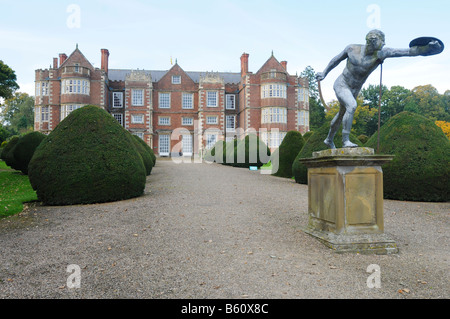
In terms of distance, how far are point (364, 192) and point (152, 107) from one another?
3461 centimetres

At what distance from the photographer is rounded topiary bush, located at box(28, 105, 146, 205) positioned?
786cm

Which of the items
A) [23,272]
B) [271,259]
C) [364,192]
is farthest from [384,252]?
[23,272]

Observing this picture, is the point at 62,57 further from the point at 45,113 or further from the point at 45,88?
the point at 45,113

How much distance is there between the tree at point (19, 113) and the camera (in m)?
56.9

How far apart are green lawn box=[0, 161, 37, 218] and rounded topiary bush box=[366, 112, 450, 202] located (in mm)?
9277

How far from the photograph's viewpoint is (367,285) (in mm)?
3516

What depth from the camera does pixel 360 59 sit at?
193 inches

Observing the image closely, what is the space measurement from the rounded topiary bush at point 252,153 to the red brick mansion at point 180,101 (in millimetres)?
14987

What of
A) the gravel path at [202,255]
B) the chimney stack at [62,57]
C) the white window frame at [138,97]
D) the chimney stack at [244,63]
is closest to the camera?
the gravel path at [202,255]

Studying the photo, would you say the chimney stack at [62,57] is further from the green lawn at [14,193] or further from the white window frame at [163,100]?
the green lawn at [14,193]

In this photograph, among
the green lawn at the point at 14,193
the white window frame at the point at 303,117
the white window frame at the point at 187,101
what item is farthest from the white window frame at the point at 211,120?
the green lawn at the point at 14,193

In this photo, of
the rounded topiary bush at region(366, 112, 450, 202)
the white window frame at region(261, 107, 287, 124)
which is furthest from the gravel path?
the white window frame at region(261, 107, 287, 124)

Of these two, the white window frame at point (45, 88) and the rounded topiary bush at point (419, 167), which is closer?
the rounded topiary bush at point (419, 167)
